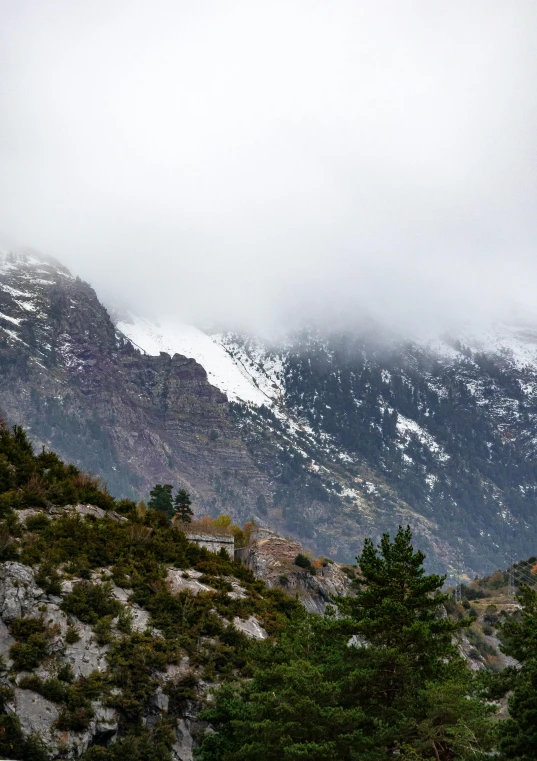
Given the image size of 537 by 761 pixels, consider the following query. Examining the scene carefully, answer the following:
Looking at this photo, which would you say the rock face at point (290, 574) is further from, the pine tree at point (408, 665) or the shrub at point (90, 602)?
the pine tree at point (408, 665)

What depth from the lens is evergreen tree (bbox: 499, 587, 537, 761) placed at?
1032 inches

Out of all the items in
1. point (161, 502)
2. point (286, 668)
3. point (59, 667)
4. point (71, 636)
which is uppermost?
point (161, 502)

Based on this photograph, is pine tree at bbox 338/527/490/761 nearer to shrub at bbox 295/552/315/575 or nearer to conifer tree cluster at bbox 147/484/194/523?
conifer tree cluster at bbox 147/484/194/523

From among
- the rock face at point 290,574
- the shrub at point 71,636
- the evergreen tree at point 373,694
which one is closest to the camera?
the evergreen tree at point 373,694

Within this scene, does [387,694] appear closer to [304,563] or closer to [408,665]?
[408,665]

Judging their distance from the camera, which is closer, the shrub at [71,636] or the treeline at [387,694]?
the treeline at [387,694]

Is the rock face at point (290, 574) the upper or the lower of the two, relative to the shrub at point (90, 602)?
upper

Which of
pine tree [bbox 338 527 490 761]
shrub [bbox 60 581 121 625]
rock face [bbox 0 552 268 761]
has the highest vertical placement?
pine tree [bbox 338 527 490 761]

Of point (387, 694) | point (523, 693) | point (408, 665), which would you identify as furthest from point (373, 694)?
point (523, 693)

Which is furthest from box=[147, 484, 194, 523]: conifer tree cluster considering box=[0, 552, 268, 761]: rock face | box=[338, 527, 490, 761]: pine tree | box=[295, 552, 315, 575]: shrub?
box=[338, 527, 490, 761]: pine tree

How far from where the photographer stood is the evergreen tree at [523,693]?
26219 millimetres

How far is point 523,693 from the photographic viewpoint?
28062 millimetres

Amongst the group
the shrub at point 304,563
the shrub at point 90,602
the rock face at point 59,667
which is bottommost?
the rock face at point 59,667

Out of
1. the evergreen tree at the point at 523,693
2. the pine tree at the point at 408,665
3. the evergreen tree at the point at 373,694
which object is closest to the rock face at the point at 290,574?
the evergreen tree at the point at 373,694
